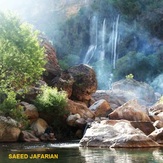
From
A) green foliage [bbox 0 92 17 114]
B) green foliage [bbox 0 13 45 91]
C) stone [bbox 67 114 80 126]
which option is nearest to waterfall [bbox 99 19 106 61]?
stone [bbox 67 114 80 126]

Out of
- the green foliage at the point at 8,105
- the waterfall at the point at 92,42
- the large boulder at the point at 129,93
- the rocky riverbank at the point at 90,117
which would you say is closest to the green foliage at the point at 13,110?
the green foliage at the point at 8,105

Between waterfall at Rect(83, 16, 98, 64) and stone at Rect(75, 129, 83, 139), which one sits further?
waterfall at Rect(83, 16, 98, 64)

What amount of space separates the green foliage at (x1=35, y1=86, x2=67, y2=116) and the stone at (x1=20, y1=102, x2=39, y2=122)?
2.66 feet

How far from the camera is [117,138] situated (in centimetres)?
2941

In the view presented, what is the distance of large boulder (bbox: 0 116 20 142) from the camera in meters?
38.7

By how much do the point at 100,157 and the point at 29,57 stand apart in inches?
593

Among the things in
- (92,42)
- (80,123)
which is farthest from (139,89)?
(92,42)

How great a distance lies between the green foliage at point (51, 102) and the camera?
154ft

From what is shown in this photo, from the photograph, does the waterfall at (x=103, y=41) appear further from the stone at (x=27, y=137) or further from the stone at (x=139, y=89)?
the stone at (x=27, y=137)

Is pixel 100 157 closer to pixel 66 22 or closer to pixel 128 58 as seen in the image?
pixel 128 58

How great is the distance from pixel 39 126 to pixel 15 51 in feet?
46.6

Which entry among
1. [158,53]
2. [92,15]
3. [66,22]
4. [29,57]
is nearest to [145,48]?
[158,53]

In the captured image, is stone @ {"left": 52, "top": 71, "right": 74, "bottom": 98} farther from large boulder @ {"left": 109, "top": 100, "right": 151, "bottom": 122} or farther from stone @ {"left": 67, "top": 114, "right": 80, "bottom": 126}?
large boulder @ {"left": 109, "top": 100, "right": 151, "bottom": 122}

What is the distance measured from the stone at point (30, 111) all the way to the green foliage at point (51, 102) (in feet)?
2.66
